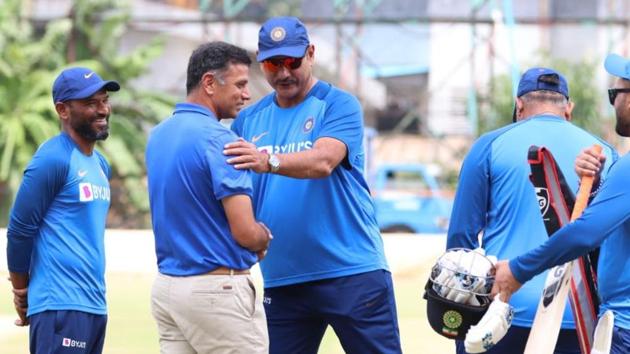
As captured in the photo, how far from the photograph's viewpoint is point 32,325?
635 cm

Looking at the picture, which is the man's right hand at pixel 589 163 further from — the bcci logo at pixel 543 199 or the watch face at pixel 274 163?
the watch face at pixel 274 163

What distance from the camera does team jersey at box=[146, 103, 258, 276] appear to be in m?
5.45

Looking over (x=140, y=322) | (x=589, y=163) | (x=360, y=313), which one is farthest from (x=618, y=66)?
(x=140, y=322)

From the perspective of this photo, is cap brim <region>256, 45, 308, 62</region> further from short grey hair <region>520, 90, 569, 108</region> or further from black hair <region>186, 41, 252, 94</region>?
short grey hair <region>520, 90, 569, 108</region>

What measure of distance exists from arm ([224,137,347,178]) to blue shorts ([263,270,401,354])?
25.7 inches

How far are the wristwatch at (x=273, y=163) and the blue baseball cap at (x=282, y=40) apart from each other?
629 mm

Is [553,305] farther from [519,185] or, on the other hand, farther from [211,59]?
[211,59]

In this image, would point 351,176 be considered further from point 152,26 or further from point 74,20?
point 152,26

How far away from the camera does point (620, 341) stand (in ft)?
17.0

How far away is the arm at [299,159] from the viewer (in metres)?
5.49

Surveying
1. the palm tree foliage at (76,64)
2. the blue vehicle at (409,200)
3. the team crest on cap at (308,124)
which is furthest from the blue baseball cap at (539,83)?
the palm tree foliage at (76,64)

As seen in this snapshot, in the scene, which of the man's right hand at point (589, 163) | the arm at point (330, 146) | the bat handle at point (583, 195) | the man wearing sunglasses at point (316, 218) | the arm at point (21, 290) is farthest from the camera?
the arm at point (21, 290)

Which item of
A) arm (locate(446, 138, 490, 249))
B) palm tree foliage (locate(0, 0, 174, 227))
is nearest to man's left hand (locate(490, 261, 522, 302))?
arm (locate(446, 138, 490, 249))

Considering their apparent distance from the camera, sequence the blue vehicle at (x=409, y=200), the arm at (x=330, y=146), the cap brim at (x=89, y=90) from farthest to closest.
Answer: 1. the blue vehicle at (x=409, y=200)
2. the cap brim at (x=89, y=90)
3. the arm at (x=330, y=146)
